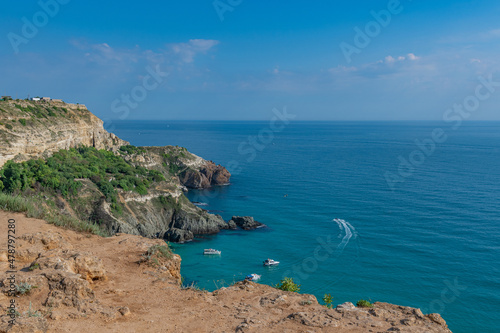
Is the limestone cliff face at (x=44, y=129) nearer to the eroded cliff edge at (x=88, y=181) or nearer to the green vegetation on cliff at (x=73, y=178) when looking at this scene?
the eroded cliff edge at (x=88, y=181)

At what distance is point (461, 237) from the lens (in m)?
49.9

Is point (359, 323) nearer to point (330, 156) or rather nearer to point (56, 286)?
point (56, 286)

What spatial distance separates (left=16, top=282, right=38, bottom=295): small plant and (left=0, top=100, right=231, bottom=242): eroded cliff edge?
2682 centimetres

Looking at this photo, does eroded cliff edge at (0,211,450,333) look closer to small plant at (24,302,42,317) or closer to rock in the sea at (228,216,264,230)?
small plant at (24,302,42,317)

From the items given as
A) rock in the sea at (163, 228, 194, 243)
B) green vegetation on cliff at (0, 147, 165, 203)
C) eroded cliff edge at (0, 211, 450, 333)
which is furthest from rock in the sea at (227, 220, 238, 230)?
eroded cliff edge at (0, 211, 450, 333)

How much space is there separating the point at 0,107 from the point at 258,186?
54.6 m

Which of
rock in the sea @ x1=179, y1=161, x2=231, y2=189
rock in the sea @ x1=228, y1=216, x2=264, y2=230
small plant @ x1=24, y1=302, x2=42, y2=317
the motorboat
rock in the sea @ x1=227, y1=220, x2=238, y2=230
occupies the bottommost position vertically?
small plant @ x1=24, y1=302, x2=42, y2=317

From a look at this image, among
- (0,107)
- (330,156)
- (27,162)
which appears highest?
(330,156)

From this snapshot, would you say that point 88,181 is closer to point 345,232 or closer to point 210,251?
point 210,251

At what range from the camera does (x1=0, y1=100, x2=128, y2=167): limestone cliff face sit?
149ft

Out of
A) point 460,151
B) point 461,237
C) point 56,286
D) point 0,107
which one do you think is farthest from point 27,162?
point 460,151

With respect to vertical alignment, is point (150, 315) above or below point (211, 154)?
below

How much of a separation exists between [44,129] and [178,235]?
2630 cm

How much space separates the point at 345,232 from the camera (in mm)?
54594
